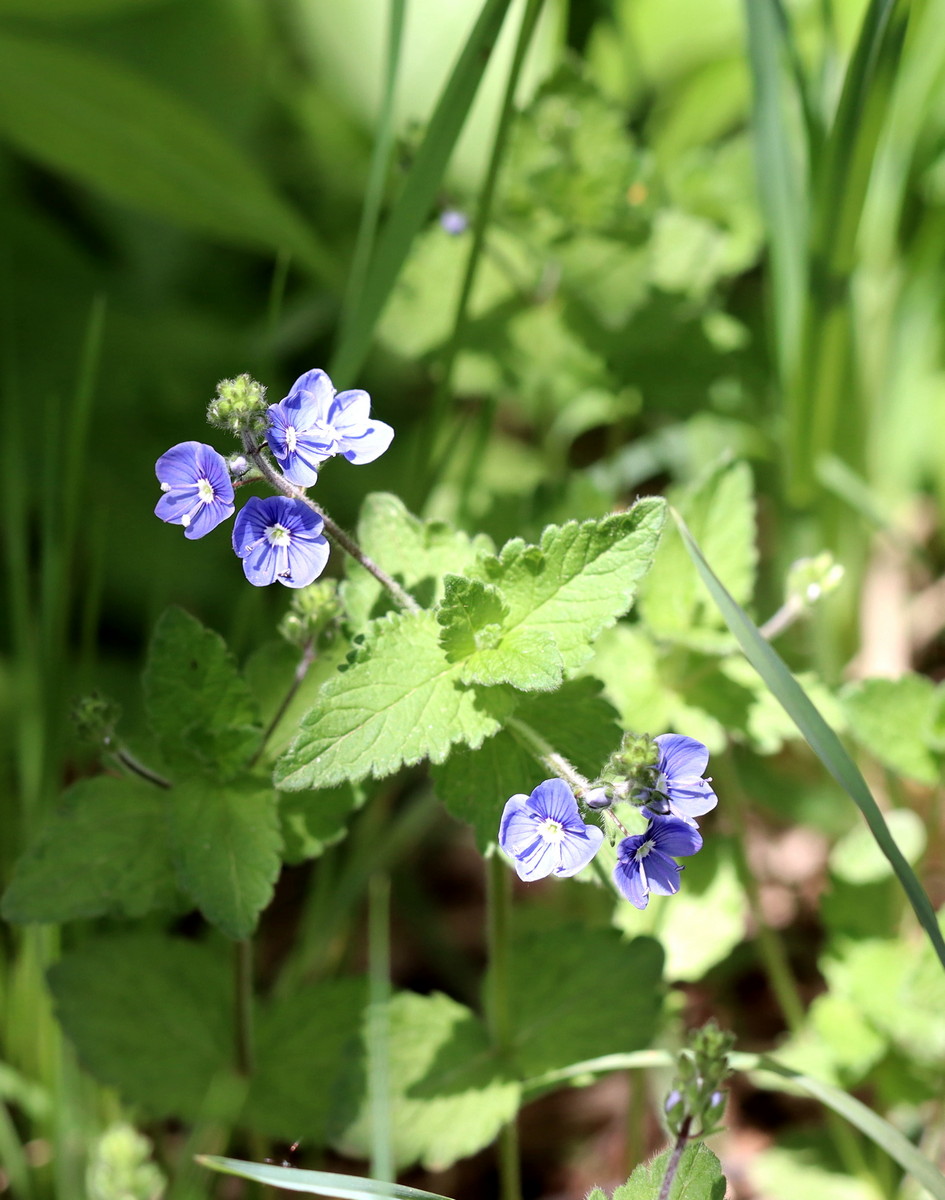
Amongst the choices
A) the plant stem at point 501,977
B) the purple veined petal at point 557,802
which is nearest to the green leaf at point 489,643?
the purple veined petal at point 557,802

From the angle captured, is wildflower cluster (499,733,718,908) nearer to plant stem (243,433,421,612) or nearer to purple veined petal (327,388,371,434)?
plant stem (243,433,421,612)

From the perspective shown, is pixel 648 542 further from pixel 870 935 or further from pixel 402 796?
pixel 402 796

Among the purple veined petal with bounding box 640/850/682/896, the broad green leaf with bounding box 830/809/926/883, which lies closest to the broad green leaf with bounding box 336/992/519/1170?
the purple veined petal with bounding box 640/850/682/896

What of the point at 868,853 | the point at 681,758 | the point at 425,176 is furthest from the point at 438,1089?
the point at 425,176

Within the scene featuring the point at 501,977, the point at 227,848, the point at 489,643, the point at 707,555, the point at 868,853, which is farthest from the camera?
the point at 868,853

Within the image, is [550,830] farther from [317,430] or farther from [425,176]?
[425,176]

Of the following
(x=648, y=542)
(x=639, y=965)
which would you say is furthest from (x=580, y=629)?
(x=639, y=965)
